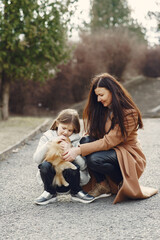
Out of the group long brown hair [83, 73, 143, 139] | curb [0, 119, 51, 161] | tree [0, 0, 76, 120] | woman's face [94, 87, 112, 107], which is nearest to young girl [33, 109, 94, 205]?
long brown hair [83, 73, 143, 139]

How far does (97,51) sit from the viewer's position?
19672mm

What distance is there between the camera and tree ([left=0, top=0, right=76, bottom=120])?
10.8 metres

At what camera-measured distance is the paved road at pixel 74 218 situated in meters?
3.18

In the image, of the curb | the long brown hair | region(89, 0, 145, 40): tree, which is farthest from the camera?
region(89, 0, 145, 40): tree

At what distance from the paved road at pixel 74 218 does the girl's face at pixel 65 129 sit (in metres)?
0.80

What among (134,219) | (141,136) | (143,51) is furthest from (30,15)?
(143,51)

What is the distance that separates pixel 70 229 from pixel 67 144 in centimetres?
99

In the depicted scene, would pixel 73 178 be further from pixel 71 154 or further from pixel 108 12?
pixel 108 12

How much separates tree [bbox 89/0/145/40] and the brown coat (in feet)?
93.1

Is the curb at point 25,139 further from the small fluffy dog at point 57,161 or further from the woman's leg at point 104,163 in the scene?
the woman's leg at point 104,163

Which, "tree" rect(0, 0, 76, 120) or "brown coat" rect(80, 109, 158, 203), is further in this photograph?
"tree" rect(0, 0, 76, 120)

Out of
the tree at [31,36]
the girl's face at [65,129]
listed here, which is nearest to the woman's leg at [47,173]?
the girl's face at [65,129]

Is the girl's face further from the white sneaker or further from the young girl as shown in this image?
the white sneaker

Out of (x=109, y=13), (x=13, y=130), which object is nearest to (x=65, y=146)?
(x=13, y=130)
